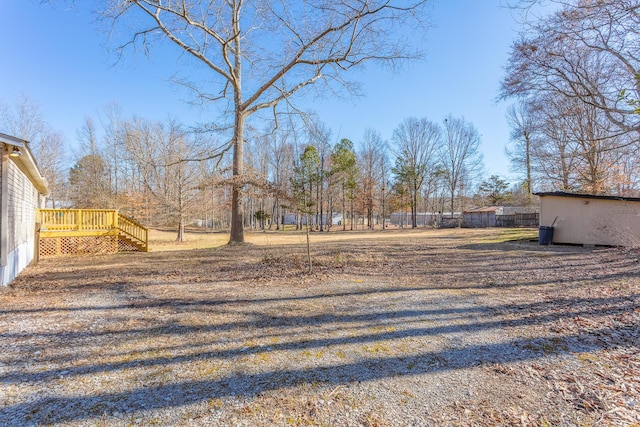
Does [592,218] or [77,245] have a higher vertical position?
[592,218]

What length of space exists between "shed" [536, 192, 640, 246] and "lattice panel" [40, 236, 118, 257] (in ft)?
58.7

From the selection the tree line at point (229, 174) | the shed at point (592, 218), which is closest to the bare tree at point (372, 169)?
the tree line at point (229, 174)

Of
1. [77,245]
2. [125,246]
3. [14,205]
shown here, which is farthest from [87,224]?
[14,205]

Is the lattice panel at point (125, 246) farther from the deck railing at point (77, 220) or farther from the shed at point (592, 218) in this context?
the shed at point (592, 218)

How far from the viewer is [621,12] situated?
5.01 metres

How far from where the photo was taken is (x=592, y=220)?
11250 millimetres

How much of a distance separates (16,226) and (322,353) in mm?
8240

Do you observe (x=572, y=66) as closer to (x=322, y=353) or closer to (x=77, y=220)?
(x=322, y=353)

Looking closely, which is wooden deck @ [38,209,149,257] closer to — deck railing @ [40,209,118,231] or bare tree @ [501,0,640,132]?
deck railing @ [40,209,118,231]

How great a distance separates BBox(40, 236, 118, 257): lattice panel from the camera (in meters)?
10.4

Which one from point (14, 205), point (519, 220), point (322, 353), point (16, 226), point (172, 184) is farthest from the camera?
point (519, 220)

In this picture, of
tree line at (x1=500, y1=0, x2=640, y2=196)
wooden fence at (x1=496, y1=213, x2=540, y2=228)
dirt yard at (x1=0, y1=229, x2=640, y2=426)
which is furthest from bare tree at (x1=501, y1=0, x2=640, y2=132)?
wooden fence at (x1=496, y1=213, x2=540, y2=228)

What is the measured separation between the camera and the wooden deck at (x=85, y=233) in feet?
34.2

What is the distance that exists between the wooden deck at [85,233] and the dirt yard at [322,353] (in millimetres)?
6631
